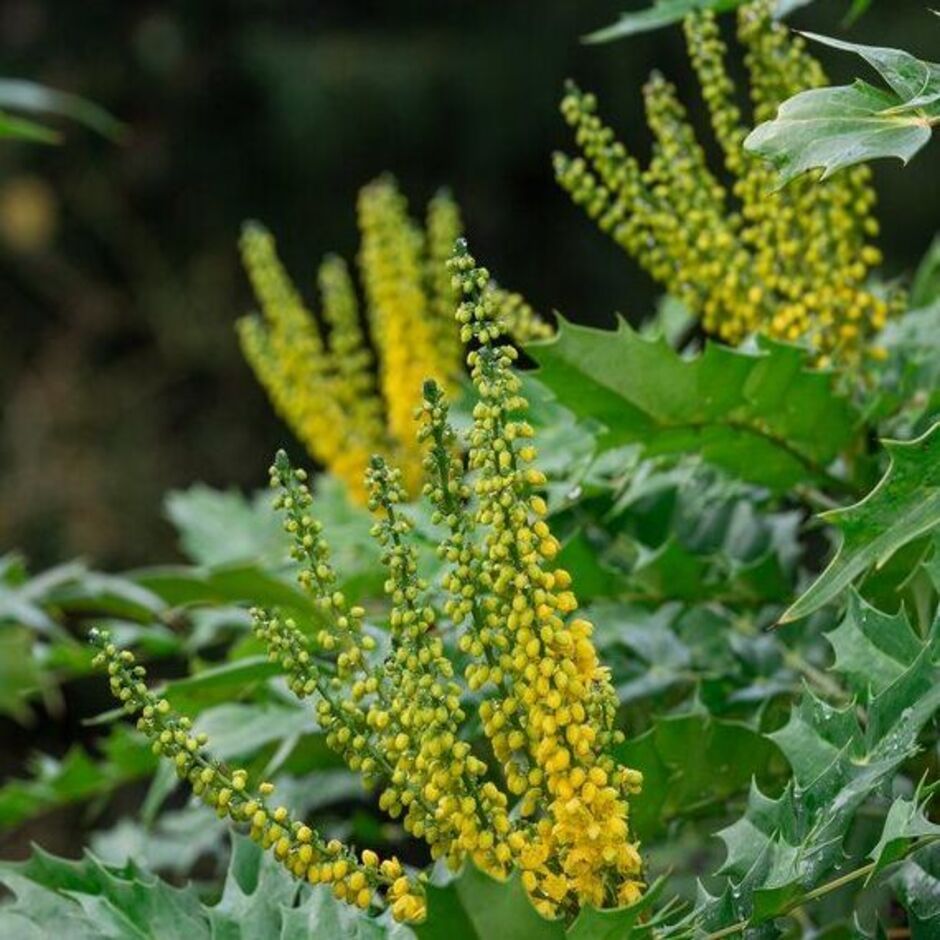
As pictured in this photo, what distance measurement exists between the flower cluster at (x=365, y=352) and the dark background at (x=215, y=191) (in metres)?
5.26

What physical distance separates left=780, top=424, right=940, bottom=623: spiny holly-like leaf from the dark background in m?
6.26

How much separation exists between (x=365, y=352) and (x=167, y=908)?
3.28 ft

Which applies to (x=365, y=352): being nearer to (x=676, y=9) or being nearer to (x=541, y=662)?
(x=676, y=9)

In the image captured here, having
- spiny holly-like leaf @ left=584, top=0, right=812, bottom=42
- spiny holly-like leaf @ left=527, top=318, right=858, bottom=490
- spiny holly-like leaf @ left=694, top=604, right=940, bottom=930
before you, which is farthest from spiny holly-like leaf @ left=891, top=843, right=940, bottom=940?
spiny holly-like leaf @ left=584, top=0, right=812, bottom=42

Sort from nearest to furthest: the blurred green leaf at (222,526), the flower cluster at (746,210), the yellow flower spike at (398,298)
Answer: the flower cluster at (746,210), the yellow flower spike at (398,298), the blurred green leaf at (222,526)

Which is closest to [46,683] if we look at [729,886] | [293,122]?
[729,886]

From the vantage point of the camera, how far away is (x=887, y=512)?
985 millimetres

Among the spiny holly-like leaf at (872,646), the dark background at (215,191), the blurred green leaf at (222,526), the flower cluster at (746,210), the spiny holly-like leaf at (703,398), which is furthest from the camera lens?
the dark background at (215,191)

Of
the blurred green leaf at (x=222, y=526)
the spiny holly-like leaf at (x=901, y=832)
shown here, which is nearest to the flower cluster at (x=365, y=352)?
the blurred green leaf at (x=222, y=526)

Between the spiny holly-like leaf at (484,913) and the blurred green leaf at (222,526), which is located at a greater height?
the spiny holly-like leaf at (484,913)

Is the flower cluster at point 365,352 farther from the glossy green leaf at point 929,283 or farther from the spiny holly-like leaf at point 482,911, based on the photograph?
the spiny holly-like leaf at point 482,911

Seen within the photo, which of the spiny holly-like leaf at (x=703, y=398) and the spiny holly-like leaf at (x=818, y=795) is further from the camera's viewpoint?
the spiny holly-like leaf at (x=703, y=398)

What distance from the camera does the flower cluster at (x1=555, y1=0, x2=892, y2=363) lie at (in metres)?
1.42

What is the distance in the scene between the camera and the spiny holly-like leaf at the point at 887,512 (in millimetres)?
975
